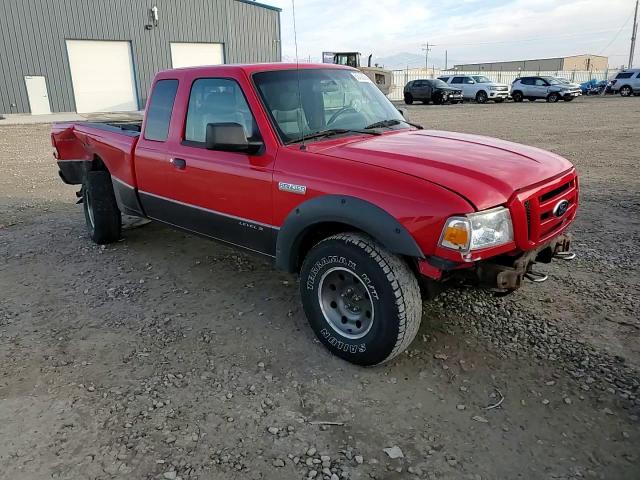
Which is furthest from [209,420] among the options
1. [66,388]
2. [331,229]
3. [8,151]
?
[8,151]

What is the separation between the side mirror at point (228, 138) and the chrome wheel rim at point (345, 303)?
1.05 m

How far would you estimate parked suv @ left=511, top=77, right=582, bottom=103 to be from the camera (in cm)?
2971

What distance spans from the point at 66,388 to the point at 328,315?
170 centimetres

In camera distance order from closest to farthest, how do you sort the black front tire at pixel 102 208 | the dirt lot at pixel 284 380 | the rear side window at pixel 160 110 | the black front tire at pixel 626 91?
1. the dirt lot at pixel 284 380
2. the rear side window at pixel 160 110
3. the black front tire at pixel 102 208
4. the black front tire at pixel 626 91

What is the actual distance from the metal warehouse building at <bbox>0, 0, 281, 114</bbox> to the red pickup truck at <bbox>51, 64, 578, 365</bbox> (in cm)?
2484

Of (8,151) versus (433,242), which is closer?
(433,242)

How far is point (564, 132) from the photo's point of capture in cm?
1502

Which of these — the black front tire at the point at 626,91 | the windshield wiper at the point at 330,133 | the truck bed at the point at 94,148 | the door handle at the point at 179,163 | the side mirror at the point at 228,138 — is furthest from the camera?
the black front tire at the point at 626,91

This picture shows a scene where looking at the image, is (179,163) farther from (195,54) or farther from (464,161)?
(195,54)

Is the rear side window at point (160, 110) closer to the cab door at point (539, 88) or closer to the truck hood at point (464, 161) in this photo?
the truck hood at point (464, 161)

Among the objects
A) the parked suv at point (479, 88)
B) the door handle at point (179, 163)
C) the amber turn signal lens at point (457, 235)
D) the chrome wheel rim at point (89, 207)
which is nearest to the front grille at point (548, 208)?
the amber turn signal lens at point (457, 235)

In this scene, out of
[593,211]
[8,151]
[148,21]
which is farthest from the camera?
[148,21]

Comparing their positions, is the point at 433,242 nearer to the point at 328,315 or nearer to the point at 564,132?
the point at 328,315

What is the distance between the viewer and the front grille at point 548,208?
2977mm
